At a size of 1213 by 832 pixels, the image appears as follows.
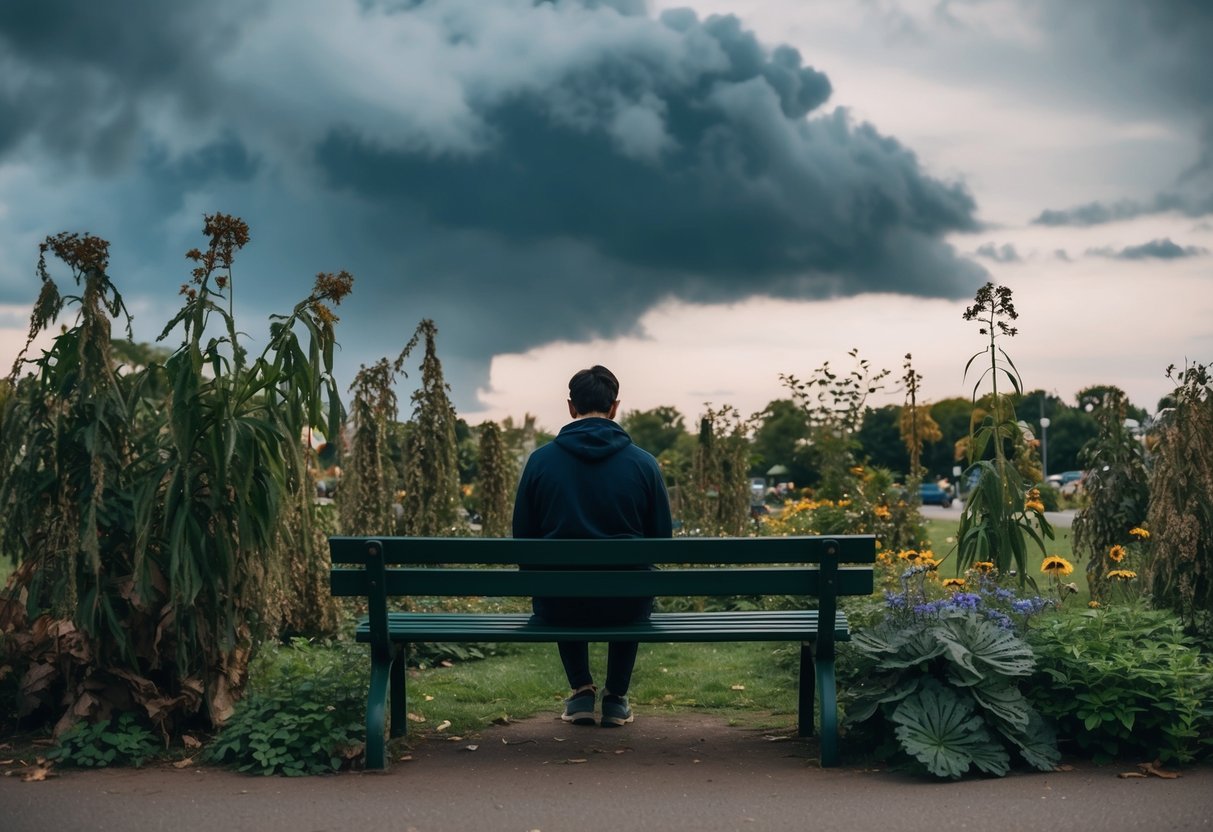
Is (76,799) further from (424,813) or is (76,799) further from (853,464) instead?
(853,464)

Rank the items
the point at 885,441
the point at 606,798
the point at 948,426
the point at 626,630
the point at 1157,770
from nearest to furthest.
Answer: the point at 606,798 < the point at 1157,770 < the point at 626,630 < the point at 948,426 < the point at 885,441

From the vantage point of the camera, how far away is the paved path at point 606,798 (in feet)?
14.8

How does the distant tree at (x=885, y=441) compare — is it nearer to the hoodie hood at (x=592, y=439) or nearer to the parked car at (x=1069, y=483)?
the parked car at (x=1069, y=483)

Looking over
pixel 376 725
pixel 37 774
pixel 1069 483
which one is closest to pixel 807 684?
pixel 376 725

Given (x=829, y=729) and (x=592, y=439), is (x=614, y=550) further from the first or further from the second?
(x=829, y=729)

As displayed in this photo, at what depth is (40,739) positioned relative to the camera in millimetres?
5762

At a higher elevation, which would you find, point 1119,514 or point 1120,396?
point 1120,396

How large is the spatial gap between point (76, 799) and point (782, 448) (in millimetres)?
83114

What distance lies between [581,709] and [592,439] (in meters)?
1.36

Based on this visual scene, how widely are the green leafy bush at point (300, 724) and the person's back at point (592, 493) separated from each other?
89 centimetres

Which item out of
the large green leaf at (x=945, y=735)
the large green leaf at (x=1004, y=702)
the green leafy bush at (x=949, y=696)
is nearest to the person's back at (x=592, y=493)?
the green leafy bush at (x=949, y=696)

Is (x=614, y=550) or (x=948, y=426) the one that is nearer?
(x=614, y=550)

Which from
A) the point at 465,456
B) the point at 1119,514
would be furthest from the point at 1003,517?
the point at 465,456

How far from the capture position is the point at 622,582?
538 cm
